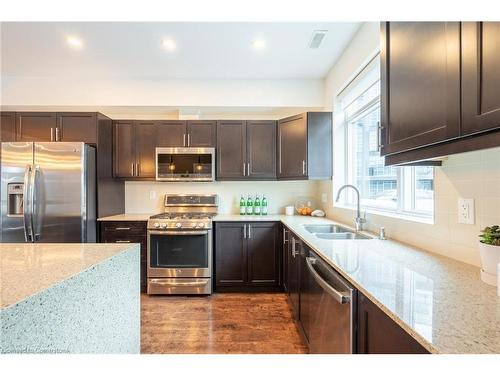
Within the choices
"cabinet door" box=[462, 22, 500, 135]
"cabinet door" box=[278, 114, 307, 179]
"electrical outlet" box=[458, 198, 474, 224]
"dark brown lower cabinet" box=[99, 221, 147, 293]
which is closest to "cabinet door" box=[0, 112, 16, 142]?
"dark brown lower cabinet" box=[99, 221, 147, 293]

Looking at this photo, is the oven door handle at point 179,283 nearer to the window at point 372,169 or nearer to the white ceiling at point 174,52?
the window at point 372,169

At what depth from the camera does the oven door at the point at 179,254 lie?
3.10 meters

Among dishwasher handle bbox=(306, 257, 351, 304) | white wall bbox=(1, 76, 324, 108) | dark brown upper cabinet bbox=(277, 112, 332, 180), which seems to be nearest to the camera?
dishwasher handle bbox=(306, 257, 351, 304)

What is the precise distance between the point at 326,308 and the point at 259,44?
245cm

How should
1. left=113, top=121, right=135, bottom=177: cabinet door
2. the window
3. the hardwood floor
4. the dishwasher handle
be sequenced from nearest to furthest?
1. the dishwasher handle
2. the window
3. the hardwood floor
4. left=113, top=121, right=135, bottom=177: cabinet door

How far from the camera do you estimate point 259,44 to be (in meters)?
2.65

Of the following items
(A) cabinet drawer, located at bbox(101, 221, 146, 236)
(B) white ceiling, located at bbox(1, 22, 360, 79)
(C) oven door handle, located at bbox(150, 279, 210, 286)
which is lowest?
(C) oven door handle, located at bbox(150, 279, 210, 286)

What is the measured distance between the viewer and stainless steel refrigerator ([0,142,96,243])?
2799 mm

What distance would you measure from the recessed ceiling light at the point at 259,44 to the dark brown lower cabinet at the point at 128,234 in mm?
2354

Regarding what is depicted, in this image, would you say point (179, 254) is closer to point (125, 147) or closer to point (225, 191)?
point (225, 191)

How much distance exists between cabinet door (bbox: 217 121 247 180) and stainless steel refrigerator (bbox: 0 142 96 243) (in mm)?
1606

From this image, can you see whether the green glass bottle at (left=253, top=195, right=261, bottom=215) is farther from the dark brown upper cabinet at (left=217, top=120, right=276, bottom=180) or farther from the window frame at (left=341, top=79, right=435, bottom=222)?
the window frame at (left=341, top=79, right=435, bottom=222)
